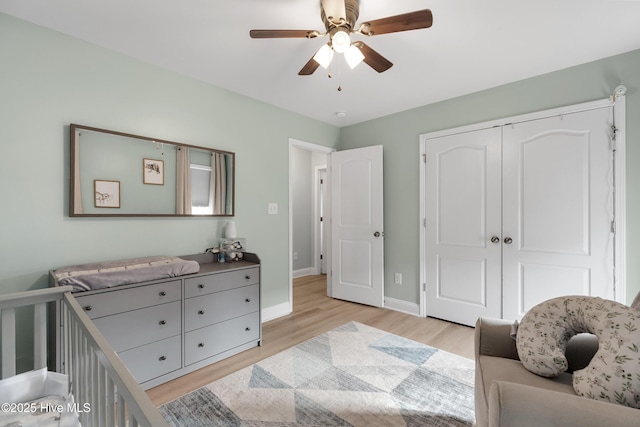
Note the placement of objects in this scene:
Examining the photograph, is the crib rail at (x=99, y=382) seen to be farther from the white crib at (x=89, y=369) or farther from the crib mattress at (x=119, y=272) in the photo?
the crib mattress at (x=119, y=272)

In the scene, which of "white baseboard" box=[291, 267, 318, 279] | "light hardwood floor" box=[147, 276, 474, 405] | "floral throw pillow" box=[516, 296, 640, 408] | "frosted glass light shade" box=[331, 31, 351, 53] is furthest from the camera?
"white baseboard" box=[291, 267, 318, 279]

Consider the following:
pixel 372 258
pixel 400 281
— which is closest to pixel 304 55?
pixel 372 258

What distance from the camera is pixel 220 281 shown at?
2.25 m

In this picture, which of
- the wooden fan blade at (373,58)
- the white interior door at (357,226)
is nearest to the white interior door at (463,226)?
the white interior door at (357,226)

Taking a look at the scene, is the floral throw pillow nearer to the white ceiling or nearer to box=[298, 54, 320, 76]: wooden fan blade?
the white ceiling

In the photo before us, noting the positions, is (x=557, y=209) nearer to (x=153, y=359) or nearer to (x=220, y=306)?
(x=220, y=306)

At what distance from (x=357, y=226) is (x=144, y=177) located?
2.35 metres

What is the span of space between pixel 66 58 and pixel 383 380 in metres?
3.04

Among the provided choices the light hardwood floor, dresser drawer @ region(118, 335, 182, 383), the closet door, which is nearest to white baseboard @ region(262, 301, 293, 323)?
the light hardwood floor

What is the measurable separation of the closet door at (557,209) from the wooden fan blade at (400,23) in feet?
5.66

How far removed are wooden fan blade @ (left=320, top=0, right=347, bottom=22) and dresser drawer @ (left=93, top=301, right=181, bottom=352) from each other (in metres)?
2.05

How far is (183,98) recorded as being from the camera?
246 centimetres

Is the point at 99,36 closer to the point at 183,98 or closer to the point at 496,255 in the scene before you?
the point at 183,98

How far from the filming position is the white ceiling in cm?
166
